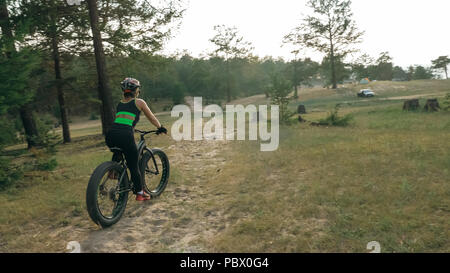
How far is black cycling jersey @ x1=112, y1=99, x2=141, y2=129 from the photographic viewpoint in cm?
448

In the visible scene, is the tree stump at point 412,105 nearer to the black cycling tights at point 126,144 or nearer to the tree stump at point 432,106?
the tree stump at point 432,106

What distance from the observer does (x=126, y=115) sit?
451cm

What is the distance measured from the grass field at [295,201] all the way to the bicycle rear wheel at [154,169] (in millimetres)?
302

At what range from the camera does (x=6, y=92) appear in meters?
6.01

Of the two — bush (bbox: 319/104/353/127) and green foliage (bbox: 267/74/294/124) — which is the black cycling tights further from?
green foliage (bbox: 267/74/294/124)

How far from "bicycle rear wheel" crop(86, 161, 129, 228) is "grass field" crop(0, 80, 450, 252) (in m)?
0.35

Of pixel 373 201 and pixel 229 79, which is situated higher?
pixel 229 79

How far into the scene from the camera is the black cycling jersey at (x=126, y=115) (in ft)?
14.7

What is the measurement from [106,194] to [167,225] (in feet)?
3.51

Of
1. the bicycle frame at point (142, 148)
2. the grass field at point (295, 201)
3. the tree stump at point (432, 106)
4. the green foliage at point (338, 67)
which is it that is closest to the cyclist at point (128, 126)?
the bicycle frame at point (142, 148)

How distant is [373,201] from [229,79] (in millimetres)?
53372

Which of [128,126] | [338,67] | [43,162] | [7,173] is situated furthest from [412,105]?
[338,67]
